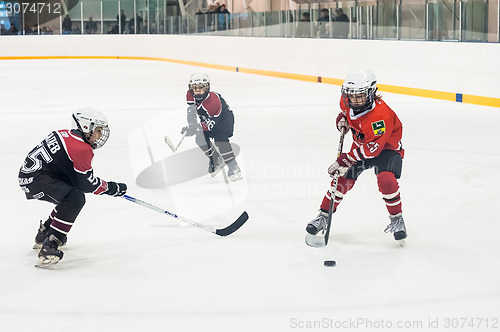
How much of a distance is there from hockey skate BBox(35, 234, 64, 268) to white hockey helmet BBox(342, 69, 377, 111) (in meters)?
1.56

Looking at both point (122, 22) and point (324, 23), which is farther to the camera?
point (122, 22)

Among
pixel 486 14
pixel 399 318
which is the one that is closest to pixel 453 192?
pixel 399 318

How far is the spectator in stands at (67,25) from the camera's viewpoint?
2655 centimetres

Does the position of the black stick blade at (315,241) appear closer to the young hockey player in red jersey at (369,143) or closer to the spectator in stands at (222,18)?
the young hockey player in red jersey at (369,143)

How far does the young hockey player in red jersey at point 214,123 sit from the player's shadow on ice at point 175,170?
22 centimetres

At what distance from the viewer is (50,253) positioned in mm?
3822

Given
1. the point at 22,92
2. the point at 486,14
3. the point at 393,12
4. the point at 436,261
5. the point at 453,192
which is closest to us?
the point at 436,261

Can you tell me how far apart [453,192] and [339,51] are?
9.87 metres

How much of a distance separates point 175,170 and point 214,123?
2.12 feet

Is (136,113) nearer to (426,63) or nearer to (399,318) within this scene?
(426,63)

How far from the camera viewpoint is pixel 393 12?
1312cm

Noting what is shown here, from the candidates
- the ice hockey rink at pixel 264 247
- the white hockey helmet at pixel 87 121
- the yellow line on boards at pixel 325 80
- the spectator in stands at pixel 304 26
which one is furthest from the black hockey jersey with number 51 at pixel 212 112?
the spectator in stands at pixel 304 26

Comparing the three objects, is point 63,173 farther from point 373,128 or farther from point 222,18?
point 222,18

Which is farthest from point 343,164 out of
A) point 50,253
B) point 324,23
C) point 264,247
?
point 324,23
